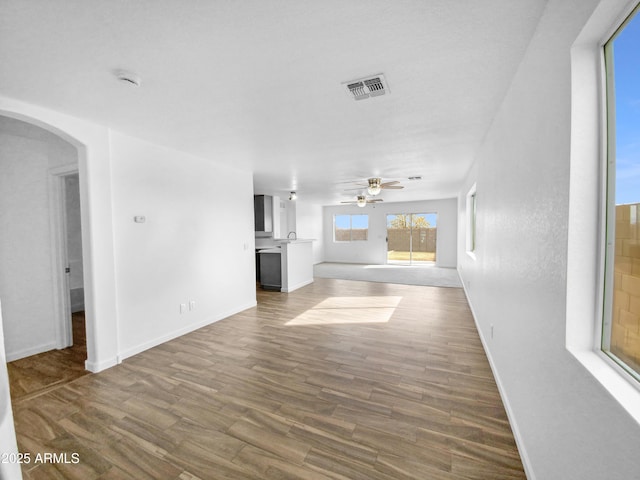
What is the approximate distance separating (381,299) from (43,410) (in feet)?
15.3

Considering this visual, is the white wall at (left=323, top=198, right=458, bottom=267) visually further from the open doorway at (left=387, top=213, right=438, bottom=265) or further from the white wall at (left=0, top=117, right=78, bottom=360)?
the white wall at (left=0, top=117, right=78, bottom=360)

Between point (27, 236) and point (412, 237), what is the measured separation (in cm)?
977

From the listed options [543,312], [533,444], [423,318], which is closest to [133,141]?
→ [543,312]

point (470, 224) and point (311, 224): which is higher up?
point (311, 224)

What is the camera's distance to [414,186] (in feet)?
21.8

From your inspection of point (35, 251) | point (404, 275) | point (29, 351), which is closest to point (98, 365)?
point (29, 351)

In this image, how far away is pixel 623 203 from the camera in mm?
904

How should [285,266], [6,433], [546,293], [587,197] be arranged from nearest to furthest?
[6,433]
[587,197]
[546,293]
[285,266]

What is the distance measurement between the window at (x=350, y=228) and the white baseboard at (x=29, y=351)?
30.0ft

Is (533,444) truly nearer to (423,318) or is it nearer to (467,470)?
(467,470)

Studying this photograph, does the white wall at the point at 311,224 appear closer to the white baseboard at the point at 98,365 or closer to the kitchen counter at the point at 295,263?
the kitchen counter at the point at 295,263

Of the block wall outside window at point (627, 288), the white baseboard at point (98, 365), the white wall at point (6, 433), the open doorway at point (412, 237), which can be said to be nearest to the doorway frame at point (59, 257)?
the white baseboard at point (98, 365)

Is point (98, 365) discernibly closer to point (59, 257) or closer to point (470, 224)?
point (59, 257)

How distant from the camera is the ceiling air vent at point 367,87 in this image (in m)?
1.91
